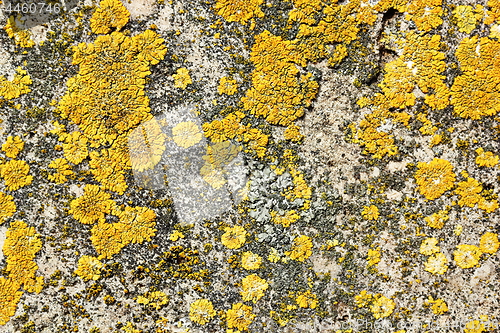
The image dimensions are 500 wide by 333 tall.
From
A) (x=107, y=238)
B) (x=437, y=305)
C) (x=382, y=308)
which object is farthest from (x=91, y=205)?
(x=437, y=305)

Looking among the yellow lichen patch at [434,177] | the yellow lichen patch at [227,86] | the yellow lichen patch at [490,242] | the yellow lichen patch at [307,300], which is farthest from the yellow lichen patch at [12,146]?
the yellow lichen patch at [490,242]

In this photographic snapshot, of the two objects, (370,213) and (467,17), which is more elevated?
Answer: (467,17)

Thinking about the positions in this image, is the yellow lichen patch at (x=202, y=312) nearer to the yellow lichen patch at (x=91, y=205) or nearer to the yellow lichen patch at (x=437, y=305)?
the yellow lichen patch at (x=91, y=205)

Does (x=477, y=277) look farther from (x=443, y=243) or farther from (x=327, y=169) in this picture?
(x=327, y=169)

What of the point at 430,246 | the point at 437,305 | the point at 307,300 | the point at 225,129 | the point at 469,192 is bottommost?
the point at 437,305

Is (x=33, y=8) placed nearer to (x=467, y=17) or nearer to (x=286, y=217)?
(x=286, y=217)

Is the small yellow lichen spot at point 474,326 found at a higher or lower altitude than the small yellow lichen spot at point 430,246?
lower

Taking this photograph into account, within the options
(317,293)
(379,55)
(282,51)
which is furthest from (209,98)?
(317,293)
